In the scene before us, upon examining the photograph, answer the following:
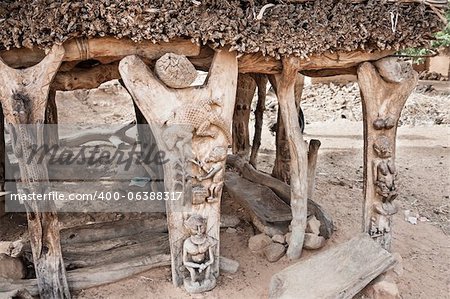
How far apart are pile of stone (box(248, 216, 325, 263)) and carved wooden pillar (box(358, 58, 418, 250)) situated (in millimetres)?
518

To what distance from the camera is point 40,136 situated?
2857mm

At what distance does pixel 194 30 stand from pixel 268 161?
4926 millimetres

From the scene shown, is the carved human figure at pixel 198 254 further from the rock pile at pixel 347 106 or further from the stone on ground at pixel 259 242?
the rock pile at pixel 347 106

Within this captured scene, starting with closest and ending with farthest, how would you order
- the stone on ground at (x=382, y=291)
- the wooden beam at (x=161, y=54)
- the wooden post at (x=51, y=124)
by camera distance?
the wooden beam at (x=161, y=54)
the stone on ground at (x=382, y=291)
the wooden post at (x=51, y=124)

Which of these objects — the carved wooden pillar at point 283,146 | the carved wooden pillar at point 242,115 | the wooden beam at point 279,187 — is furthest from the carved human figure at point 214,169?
the carved wooden pillar at point 242,115

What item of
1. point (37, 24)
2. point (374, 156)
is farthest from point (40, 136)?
point (374, 156)

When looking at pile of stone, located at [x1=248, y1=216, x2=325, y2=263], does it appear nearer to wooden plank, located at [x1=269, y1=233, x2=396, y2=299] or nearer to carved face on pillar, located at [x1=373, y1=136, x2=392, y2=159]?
wooden plank, located at [x1=269, y1=233, x2=396, y2=299]

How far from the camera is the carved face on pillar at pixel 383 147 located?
136 inches

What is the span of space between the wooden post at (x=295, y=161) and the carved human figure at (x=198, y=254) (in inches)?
32.3

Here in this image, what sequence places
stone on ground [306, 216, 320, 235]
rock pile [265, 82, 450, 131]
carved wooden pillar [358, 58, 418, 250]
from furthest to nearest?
1. rock pile [265, 82, 450, 131]
2. stone on ground [306, 216, 320, 235]
3. carved wooden pillar [358, 58, 418, 250]

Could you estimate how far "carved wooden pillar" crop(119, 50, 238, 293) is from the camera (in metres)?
2.94

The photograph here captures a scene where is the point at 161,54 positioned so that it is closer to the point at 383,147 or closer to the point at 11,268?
the point at 383,147

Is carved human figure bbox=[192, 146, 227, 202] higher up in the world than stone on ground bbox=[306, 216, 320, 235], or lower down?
higher up

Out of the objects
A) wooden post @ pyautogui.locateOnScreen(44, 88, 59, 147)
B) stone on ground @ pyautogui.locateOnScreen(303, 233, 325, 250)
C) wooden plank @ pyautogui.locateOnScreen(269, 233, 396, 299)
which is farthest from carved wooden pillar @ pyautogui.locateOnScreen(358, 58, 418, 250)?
wooden post @ pyautogui.locateOnScreen(44, 88, 59, 147)
